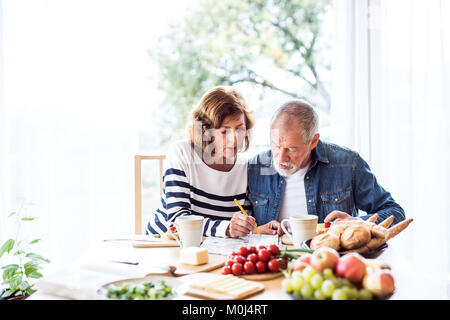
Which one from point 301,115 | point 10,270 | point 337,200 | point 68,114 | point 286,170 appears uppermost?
point 68,114

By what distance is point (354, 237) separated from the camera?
1063 millimetres

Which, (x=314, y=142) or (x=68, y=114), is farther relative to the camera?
(x=68, y=114)

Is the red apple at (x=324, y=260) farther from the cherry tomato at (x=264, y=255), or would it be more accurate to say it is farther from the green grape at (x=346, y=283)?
the cherry tomato at (x=264, y=255)

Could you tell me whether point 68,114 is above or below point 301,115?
above

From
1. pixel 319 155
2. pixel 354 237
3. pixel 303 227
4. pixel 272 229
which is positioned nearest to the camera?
pixel 354 237

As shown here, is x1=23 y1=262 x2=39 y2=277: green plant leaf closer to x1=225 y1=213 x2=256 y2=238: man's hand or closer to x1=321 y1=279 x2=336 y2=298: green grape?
x1=225 y1=213 x2=256 y2=238: man's hand

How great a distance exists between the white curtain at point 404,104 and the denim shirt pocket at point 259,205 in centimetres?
91

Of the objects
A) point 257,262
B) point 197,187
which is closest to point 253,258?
point 257,262

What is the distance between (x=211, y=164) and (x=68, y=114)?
3.75ft

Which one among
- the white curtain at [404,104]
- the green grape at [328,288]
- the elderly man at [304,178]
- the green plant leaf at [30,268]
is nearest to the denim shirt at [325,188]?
the elderly man at [304,178]

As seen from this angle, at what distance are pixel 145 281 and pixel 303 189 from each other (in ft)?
3.28

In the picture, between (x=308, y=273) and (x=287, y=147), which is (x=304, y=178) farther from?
Result: (x=308, y=273)

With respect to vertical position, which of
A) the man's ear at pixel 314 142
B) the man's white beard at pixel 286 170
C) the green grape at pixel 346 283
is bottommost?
the green grape at pixel 346 283

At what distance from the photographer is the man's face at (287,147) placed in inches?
65.9
